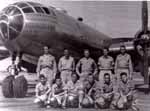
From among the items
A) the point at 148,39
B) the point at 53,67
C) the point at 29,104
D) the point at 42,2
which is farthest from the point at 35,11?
the point at 148,39

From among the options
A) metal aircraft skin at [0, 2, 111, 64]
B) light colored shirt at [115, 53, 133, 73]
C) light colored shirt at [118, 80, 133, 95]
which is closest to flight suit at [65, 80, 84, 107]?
light colored shirt at [118, 80, 133, 95]

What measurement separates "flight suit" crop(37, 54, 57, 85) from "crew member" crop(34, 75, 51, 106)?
328 millimetres

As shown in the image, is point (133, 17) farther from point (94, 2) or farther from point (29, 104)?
point (29, 104)

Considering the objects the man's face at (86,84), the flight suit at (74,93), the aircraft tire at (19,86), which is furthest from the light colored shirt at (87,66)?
the aircraft tire at (19,86)

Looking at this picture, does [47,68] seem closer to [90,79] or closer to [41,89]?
[41,89]

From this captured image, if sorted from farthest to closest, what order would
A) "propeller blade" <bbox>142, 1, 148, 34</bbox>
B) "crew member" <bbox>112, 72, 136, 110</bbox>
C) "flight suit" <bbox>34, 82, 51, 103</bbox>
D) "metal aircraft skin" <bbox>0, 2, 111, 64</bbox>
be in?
"propeller blade" <bbox>142, 1, 148, 34</bbox>, "metal aircraft skin" <bbox>0, 2, 111, 64</bbox>, "flight suit" <bbox>34, 82, 51, 103</bbox>, "crew member" <bbox>112, 72, 136, 110</bbox>

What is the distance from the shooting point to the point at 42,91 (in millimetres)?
5867

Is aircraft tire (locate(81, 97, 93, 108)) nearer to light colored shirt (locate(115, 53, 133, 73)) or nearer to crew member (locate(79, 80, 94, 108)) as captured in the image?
crew member (locate(79, 80, 94, 108))

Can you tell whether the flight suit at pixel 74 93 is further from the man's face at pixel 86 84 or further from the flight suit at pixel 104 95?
the flight suit at pixel 104 95

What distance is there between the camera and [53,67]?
6.56 metres

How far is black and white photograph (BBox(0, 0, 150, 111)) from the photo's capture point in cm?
581

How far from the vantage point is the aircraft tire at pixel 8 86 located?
684 centimetres

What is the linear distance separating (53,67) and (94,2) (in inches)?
85.9

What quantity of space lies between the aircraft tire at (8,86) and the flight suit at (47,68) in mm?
908
